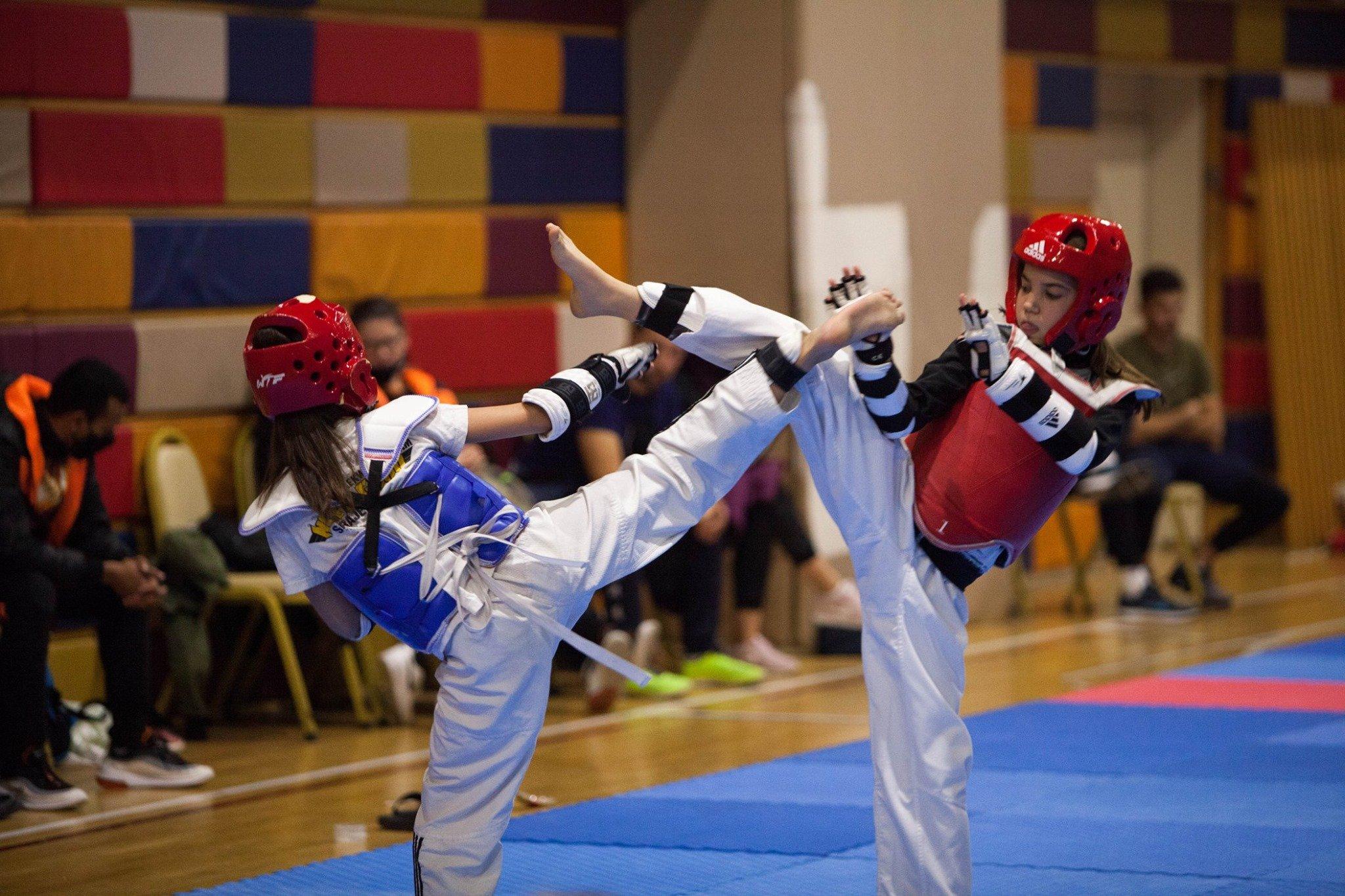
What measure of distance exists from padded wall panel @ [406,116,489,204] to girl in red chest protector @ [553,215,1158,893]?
342cm

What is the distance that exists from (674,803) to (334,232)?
113 inches

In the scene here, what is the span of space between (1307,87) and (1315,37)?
0.38 meters

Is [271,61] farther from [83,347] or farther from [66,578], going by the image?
[66,578]

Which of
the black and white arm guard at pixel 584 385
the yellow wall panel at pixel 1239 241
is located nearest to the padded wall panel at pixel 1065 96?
the yellow wall panel at pixel 1239 241

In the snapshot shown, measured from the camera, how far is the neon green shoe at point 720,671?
6594 mm

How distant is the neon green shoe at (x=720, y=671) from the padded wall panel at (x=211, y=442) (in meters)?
1.84

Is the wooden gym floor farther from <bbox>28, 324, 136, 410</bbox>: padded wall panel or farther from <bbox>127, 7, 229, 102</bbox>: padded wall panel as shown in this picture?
<bbox>127, 7, 229, 102</bbox>: padded wall panel

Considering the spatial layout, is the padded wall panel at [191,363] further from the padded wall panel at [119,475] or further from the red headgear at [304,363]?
the red headgear at [304,363]

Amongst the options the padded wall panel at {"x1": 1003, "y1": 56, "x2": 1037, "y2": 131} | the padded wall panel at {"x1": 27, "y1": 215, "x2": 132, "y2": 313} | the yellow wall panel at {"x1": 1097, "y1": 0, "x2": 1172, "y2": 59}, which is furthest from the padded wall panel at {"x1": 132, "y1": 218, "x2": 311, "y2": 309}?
the yellow wall panel at {"x1": 1097, "y1": 0, "x2": 1172, "y2": 59}

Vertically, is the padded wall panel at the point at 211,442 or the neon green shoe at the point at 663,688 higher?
the padded wall panel at the point at 211,442

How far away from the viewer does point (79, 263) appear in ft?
19.2

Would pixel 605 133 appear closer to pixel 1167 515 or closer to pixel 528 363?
pixel 528 363

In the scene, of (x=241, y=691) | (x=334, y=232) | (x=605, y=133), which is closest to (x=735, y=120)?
(x=605, y=133)

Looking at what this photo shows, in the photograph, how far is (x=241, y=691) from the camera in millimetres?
6090
